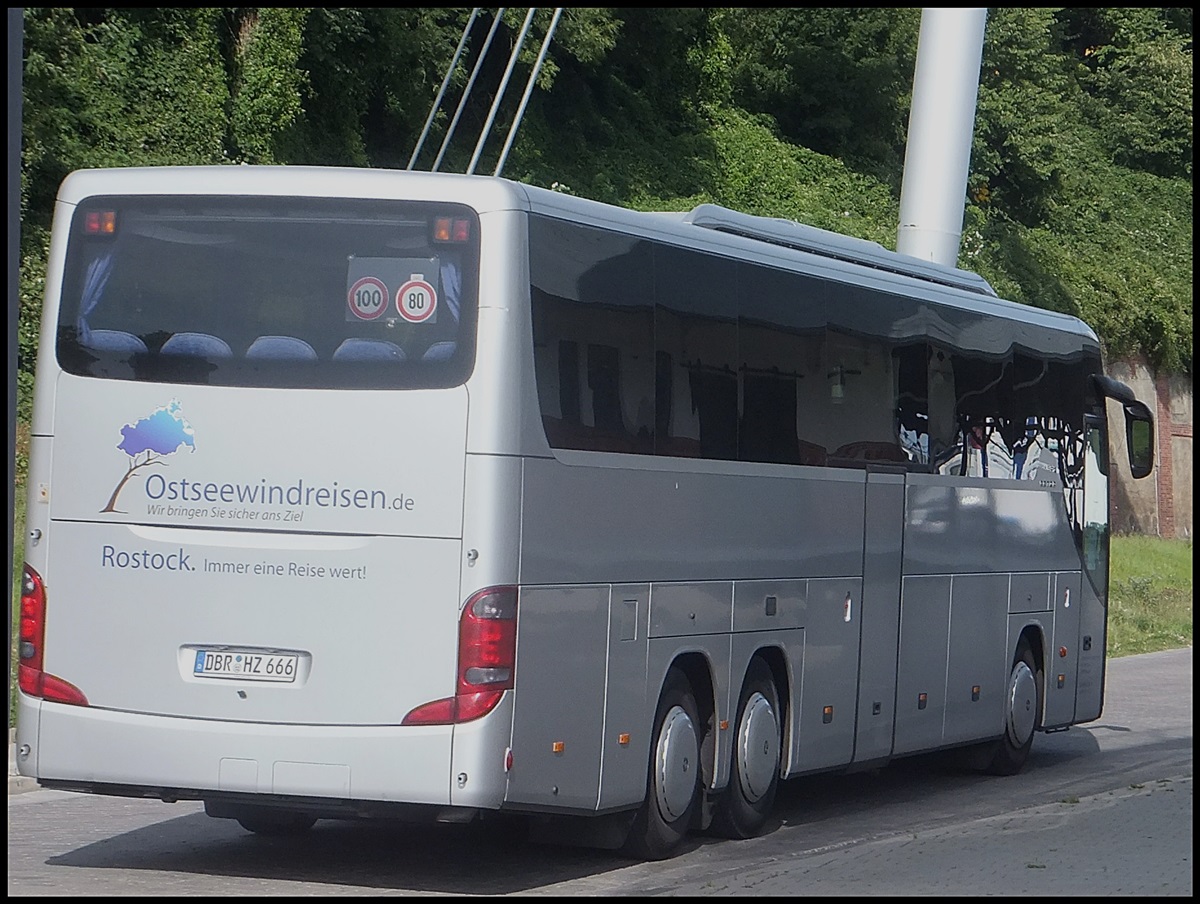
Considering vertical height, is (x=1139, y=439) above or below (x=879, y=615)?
above

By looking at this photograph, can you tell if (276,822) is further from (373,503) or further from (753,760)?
(373,503)

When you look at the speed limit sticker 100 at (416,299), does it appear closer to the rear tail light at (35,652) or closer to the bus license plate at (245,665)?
the bus license plate at (245,665)

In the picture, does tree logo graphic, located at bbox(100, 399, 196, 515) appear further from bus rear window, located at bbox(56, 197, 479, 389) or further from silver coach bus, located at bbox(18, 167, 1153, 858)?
bus rear window, located at bbox(56, 197, 479, 389)

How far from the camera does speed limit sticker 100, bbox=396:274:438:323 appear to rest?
958 centimetres

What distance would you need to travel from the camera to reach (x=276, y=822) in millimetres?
11531

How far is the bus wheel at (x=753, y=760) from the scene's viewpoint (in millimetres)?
11742

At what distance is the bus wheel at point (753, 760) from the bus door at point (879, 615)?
134 cm

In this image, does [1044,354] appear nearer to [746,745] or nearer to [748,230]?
[748,230]

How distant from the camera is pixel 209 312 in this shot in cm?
977

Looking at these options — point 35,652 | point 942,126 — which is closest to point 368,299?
point 35,652

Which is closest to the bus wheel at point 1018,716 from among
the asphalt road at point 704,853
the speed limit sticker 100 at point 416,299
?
the asphalt road at point 704,853

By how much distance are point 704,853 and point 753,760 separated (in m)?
0.79

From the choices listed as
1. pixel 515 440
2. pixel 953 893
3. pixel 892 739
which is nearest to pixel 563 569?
pixel 515 440

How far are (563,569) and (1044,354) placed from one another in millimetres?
7528
